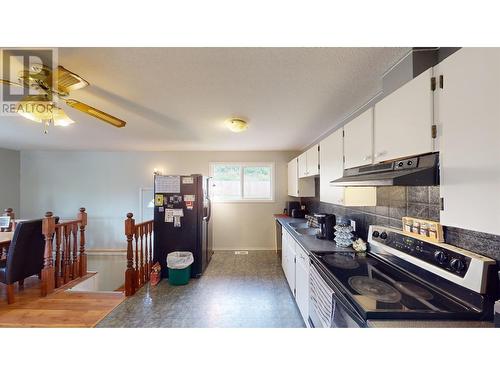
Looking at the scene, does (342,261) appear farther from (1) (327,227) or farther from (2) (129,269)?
(2) (129,269)

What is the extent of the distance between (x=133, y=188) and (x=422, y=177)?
5050 millimetres

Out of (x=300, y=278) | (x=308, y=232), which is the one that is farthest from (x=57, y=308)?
(x=308, y=232)

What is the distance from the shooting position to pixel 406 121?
Answer: 107 centimetres

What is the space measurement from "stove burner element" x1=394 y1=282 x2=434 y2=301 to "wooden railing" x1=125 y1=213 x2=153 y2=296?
109 inches

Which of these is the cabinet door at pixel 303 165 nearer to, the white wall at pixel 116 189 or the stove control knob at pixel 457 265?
the white wall at pixel 116 189

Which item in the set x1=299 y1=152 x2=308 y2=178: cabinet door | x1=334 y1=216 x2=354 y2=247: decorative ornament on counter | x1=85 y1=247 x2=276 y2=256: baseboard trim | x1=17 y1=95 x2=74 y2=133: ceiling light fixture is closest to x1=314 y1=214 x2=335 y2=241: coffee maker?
x1=334 y1=216 x2=354 y2=247: decorative ornament on counter

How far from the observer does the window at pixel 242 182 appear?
15.0ft

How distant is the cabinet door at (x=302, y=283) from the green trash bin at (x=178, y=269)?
1.55m

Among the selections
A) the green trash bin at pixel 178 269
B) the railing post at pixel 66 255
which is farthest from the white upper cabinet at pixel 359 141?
the railing post at pixel 66 255

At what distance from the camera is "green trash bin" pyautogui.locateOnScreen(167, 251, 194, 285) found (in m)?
2.82

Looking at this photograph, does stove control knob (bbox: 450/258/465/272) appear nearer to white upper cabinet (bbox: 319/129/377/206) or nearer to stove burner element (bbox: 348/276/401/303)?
stove burner element (bbox: 348/276/401/303)

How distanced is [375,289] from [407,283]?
26 centimetres
